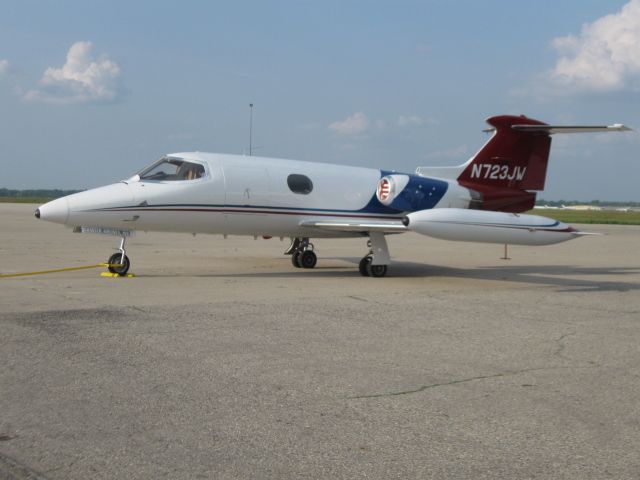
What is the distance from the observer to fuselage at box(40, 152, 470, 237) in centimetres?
1454

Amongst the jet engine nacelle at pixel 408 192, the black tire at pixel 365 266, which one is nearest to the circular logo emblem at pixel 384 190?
the jet engine nacelle at pixel 408 192

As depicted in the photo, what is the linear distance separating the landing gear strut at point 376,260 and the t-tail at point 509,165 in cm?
378

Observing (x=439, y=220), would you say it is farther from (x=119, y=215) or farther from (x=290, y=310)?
(x=119, y=215)

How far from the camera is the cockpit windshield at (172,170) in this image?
1524 centimetres

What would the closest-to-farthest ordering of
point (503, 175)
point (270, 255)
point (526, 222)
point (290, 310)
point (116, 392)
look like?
point (116, 392) → point (290, 310) → point (526, 222) → point (503, 175) → point (270, 255)

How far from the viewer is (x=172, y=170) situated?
1536cm

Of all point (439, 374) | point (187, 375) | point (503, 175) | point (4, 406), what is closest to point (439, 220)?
point (503, 175)

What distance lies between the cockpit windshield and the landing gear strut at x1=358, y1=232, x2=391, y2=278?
4.13 metres

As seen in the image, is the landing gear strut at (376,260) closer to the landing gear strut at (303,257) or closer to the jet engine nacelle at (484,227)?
the landing gear strut at (303,257)

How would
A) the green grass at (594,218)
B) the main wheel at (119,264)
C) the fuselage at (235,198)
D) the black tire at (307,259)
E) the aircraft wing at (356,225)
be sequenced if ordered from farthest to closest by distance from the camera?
the green grass at (594,218), the black tire at (307,259), the aircraft wing at (356,225), the main wheel at (119,264), the fuselage at (235,198)

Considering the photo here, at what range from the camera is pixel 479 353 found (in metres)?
8.05

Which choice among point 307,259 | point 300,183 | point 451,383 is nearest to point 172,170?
point 300,183

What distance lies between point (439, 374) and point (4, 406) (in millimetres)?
3821

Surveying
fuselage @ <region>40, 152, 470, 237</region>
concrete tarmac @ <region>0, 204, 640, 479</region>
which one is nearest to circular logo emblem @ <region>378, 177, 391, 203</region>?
fuselage @ <region>40, 152, 470, 237</region>
